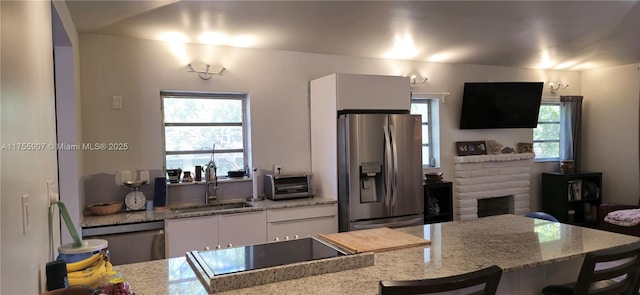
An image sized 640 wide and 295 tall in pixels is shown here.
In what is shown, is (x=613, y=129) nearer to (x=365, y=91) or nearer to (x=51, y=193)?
(x=365, y=91)

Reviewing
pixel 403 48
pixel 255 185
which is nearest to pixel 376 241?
pixel 255 185

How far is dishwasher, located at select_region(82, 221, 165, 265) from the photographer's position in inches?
123

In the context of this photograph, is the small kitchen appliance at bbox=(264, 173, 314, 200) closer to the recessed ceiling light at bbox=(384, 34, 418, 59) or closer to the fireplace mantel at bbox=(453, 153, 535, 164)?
the recessed ceiling light at bbox=(384, 34, 418, 59)

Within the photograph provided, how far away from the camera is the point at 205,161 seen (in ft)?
13.8

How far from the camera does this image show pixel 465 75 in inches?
221

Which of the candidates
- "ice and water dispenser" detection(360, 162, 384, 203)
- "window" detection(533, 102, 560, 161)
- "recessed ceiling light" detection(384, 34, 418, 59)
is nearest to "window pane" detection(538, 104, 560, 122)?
"window" detection(533, 102, 560, 161)

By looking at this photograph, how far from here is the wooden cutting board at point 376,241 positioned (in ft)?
6.56

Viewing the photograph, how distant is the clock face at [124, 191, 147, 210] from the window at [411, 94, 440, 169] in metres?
3.36

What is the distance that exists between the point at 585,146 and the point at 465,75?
8.02 feet

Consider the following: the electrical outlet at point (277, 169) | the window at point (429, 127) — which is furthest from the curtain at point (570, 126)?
the electrical outlet at point (277, 169)

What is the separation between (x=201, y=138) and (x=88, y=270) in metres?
2.70

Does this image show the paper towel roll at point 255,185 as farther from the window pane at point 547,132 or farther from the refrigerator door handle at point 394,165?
the window pane at point 547,132

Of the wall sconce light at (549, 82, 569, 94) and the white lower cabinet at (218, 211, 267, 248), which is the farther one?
the wall sconce light at (549, 82, 569, 94)

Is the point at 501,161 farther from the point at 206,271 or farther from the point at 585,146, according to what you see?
the point at 206,271
